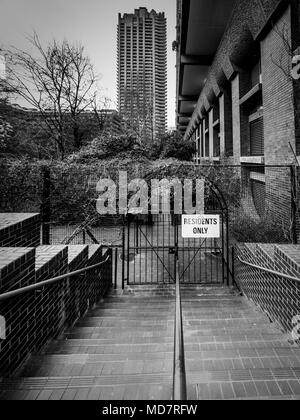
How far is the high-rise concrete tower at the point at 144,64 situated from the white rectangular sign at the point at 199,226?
19754mm

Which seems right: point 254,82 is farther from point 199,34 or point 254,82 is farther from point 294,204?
point 294,204

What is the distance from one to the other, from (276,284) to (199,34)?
17451mm

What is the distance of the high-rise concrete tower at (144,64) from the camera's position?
26.4 m

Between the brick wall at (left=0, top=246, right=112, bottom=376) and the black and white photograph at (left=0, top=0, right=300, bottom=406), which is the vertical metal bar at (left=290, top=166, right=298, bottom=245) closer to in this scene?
the black and white photograph at (left=0, top=0, right=300, bottom=406)

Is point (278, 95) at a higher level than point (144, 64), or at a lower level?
lower

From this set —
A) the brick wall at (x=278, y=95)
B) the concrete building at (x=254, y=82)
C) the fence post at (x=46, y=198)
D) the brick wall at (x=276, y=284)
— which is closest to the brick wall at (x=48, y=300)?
the brick wall at (x=276, y=284)

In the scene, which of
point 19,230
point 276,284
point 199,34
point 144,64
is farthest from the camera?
point 144,64

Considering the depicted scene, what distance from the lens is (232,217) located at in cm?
1048

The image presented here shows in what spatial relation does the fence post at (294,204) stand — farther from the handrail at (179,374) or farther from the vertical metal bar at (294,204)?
the handrail at (179,374)

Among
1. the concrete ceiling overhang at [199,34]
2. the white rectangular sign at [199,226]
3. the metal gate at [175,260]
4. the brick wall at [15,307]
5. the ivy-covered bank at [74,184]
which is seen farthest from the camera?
the concrete ceiling overhang at [199,34]

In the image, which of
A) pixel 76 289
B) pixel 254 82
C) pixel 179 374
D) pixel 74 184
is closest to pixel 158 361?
pixel 179 374

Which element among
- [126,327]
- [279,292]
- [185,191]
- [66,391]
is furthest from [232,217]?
[66,391]

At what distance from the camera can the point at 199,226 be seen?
Result: 666cm
